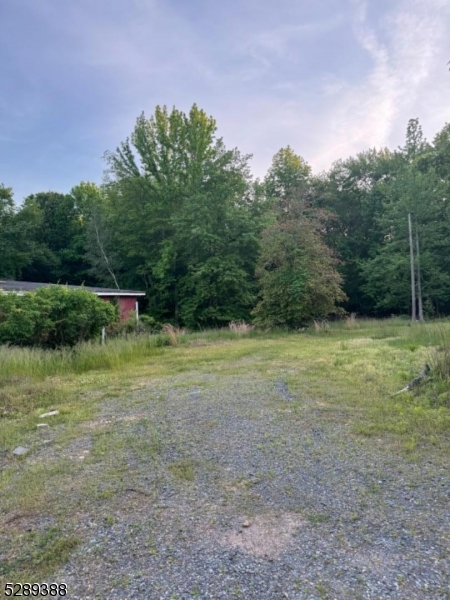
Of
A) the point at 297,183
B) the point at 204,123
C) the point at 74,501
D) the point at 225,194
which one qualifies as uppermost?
the point at 204,123

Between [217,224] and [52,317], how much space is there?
11684mm

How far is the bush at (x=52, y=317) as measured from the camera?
843cm

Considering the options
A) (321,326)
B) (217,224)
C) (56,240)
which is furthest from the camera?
(56,240)

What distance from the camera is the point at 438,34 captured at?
617 centimetres

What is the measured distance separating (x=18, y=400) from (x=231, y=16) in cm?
919

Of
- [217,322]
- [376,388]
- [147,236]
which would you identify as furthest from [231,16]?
[147,236]

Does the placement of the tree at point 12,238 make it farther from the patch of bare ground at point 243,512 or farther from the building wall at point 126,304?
the patch of bare ground at point 243,512

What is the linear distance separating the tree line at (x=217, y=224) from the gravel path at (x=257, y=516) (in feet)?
38.1

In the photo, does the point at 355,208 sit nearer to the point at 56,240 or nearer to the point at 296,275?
the point at 296,275

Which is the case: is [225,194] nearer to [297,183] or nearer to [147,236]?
[147,236]

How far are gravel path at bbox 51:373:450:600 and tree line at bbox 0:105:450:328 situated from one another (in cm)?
1161

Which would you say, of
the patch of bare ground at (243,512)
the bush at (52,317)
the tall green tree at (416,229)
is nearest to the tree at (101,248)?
the bush at (52,317)

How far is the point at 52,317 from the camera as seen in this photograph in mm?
9383

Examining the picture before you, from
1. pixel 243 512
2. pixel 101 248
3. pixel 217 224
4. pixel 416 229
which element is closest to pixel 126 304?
pixel 217 224
